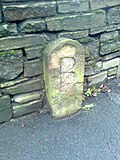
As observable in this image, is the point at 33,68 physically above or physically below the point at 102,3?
below

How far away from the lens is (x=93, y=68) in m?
2.87

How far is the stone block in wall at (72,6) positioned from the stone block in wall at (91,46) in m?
0.36

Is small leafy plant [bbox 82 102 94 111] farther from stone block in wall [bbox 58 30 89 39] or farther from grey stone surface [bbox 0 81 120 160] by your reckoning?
stone block in wall [bbox 58 30 89 39]

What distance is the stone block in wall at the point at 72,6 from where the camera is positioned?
2.26 m

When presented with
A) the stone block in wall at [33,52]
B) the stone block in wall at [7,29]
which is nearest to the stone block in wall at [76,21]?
the stone block in wall at [33,52]

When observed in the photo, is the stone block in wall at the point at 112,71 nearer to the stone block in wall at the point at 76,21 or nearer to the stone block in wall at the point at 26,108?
the stone block in wall at the point at 76,21

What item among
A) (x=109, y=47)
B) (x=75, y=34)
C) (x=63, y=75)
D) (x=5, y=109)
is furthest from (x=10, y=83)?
(x=109, y=47)

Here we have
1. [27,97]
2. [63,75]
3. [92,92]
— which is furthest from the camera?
[92,92]

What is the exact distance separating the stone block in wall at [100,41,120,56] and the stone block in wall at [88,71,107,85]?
289mm

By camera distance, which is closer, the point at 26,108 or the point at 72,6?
the point at 72,6

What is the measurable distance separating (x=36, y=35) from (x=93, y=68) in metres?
0.96

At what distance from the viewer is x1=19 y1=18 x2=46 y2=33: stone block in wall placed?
7.06 feet

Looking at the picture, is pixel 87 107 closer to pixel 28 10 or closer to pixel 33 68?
pixel 33 68

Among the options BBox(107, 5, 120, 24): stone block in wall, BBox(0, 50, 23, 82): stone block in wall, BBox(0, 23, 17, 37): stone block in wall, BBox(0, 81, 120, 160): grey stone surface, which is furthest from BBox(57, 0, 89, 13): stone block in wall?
BBox(0, 81, 120, 160): grey stone surface
